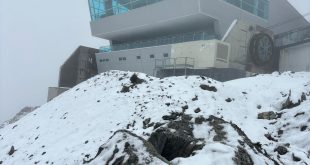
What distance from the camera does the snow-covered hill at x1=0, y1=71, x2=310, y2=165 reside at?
8.70 metres

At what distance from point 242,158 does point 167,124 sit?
3340mm

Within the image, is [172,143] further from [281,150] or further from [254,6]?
[254,6]

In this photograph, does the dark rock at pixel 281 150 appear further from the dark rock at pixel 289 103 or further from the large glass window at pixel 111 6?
the large glass window at pixel 111 6

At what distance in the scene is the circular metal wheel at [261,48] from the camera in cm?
3725

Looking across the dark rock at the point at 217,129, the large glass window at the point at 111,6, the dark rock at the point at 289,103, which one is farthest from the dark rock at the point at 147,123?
the large glass window at the point at 111,6

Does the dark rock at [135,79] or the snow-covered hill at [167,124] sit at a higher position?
the dark rock at [135,79]

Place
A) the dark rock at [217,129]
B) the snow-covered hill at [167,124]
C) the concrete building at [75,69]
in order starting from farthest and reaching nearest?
the concrete building at [75,69] → the dark rock at [217,129] → the snow-covered hill at [167,124]

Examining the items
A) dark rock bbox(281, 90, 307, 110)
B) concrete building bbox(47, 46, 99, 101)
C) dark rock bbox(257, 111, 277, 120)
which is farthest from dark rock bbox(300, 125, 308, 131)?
concrete building bbox(47, 46, 99, 101)

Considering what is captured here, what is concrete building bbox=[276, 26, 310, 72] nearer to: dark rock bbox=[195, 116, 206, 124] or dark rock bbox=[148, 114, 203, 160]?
dark rock bbox=[195, 116, 206, 124]

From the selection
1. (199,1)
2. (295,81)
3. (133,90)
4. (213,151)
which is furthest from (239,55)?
(213,151)

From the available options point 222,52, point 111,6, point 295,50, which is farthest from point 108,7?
point 295,50

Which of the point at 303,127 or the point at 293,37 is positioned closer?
the point at 303,127

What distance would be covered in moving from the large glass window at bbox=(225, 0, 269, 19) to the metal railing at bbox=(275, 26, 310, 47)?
530 centimetres

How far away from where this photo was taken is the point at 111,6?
44688 mm
